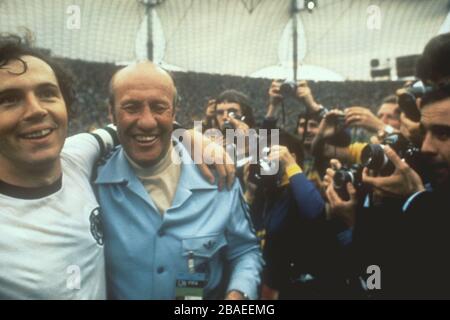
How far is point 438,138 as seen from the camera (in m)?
1.66

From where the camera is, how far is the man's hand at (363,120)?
5.97 ft

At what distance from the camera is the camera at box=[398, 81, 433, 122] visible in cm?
173

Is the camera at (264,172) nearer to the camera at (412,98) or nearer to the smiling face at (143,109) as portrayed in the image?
the smiling face at (143,109)

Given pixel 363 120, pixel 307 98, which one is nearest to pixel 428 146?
pixel 363 120

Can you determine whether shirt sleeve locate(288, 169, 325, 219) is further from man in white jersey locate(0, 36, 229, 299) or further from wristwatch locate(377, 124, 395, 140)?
man in white jersey locate(0, 36, 229, 299)

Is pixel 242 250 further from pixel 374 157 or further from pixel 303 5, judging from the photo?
pixel 303 5

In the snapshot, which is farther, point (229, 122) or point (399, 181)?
point (229, 122)

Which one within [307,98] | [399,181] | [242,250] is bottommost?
[242,250]

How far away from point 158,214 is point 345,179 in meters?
0.70

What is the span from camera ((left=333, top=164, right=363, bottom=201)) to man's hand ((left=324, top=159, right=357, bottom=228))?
2 cm

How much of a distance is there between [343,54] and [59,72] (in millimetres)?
1140

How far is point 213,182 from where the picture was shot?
1.80 metres

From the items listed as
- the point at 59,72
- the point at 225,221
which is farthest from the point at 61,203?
the point at 225,221

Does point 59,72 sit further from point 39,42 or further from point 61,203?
point 61,203
